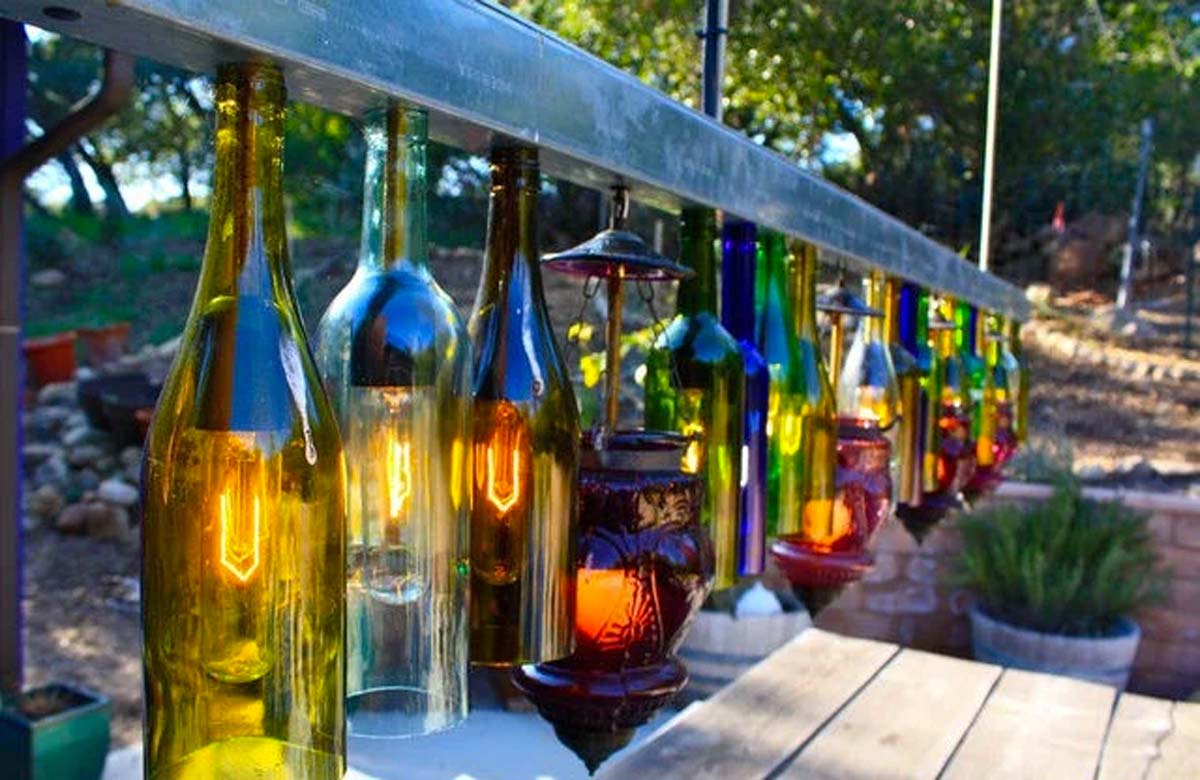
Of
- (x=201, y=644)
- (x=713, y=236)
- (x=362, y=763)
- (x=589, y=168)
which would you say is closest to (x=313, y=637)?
(x=201, y=644)

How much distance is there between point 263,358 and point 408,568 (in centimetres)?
10

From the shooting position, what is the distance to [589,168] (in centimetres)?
49

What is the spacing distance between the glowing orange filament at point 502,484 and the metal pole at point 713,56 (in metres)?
0.44

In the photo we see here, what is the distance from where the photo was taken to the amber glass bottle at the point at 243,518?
0.32 metres

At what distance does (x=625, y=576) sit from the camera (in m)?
0.48

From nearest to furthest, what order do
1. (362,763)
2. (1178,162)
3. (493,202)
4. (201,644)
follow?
(201,644) < (493,202) < (362,763) < (1178,162)

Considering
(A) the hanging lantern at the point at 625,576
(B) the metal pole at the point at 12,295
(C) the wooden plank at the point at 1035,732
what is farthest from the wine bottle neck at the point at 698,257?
(B) the metal pole at the point at 12,295

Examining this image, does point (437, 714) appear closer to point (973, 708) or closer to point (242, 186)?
point (242, 186)

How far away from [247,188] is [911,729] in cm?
154

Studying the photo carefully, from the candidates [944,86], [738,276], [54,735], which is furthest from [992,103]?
[944,86]

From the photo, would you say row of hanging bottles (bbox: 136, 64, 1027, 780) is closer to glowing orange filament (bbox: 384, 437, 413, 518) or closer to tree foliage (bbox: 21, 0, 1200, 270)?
glowing orange filament (bbox: 384, 437, 413, 518)

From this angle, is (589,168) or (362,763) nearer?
(589,168)

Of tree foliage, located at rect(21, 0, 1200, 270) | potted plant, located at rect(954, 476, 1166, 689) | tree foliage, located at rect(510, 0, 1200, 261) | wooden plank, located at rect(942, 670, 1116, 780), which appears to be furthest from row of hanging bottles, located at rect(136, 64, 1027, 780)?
potted plant, located at rect(954, 476, 1166, 689)

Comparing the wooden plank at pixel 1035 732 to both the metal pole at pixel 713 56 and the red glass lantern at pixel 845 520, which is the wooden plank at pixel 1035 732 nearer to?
the red glass lantern at pixel 845 520
